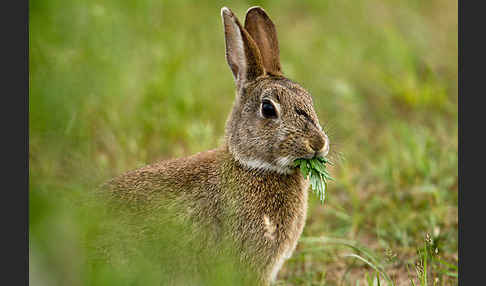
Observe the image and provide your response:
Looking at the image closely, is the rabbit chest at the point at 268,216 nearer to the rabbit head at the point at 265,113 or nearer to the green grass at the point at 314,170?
the rabbit head at the point at 265,113

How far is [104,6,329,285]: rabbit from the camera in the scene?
164 inches

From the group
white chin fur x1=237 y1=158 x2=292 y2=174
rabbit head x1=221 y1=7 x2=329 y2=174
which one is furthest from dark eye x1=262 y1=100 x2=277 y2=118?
white chin fur x1=237 y1=158 x2=292 y2=174

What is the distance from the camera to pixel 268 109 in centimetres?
429

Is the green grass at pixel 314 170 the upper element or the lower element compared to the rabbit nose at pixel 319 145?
lower

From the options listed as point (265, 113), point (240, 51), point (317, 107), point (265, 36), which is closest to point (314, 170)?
point (265, 113)

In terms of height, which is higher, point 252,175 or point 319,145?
point 319,145

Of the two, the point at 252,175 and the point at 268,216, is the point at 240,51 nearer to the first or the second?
the point at 252,175

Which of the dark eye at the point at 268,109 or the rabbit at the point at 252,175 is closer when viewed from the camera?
the rabbit at the point at 252,175

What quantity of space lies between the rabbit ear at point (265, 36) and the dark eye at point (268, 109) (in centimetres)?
52

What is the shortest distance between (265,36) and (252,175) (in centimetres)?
115

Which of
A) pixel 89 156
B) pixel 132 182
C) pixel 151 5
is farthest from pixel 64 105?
pixel 151 5

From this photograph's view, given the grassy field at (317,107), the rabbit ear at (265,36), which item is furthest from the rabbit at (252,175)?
the grassy field at (317,107)

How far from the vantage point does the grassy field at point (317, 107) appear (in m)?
4.21

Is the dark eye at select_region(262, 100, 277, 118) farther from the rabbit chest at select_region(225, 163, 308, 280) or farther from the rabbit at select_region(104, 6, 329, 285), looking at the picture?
the rabbit chest at select_region(225, 163, 308, 280)
